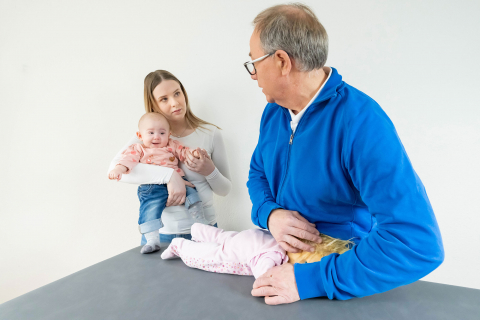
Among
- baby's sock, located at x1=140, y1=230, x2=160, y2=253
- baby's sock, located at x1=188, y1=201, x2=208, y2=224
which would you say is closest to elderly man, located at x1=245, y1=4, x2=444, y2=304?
baby's sock, located at x1=140, y1=230, x2=160, y2=253

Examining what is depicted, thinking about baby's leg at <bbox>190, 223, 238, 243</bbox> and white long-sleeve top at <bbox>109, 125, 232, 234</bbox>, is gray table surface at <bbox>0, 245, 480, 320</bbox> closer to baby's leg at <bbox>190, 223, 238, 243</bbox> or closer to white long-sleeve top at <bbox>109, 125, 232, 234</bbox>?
baby's leg at <bbox>190, 223, 238, 243</bbox>

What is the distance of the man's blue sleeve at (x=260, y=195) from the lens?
1.38 metres

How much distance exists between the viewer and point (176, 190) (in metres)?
2.03

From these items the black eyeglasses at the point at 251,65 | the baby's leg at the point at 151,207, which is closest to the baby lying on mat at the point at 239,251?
the baby's leg at the point at 151,207

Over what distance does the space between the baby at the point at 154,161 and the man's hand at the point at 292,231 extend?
932 millimetres

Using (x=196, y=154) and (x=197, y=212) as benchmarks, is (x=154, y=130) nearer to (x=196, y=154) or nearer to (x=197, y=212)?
(x=196, y=154)

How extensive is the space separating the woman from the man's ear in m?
1.03

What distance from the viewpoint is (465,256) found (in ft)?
5.83

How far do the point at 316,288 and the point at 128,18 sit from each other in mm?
2570

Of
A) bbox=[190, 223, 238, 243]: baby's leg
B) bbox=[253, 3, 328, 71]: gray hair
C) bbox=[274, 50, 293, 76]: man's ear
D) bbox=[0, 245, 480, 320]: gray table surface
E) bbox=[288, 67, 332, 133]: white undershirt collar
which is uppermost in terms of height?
bbox=[253, 3, 328, 71]: gray hair

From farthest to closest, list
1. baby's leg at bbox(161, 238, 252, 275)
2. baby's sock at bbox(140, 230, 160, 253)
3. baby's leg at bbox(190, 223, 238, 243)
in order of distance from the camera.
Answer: baby's sock at bbox(140, 230, 160, 253), baby's leg at bbox(190, 223, 238, 243), baby's leg at bbox(161, 238, 252, 275)

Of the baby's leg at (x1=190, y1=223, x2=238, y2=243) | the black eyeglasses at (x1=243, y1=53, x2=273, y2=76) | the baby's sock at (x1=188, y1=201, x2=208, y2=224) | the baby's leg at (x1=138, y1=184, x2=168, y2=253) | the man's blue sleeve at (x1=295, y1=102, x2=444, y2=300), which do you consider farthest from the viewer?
the baby's sock at (x1=188, y1=201, x2=208, y2=224)

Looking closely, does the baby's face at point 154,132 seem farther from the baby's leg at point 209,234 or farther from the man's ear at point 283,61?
the man's ear at point 283,61

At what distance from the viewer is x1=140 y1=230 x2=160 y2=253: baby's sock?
1.70m
